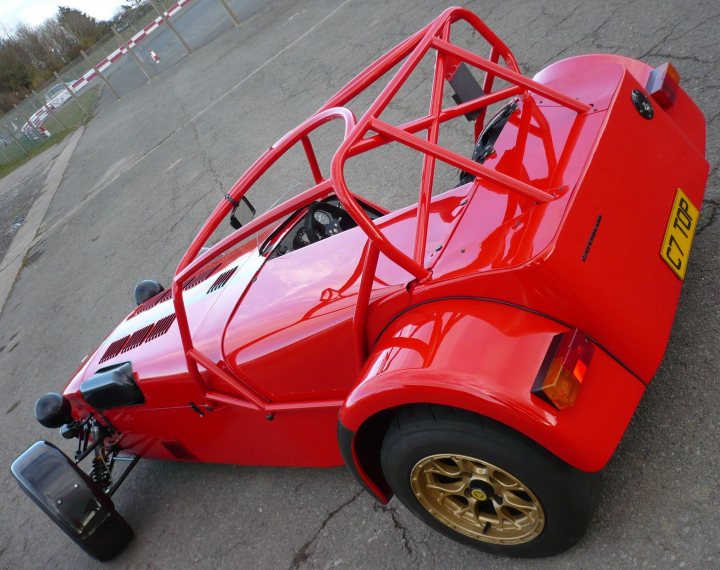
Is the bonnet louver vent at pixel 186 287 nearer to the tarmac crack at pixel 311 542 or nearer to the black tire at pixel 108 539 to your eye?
the black tire at pixel 108 539

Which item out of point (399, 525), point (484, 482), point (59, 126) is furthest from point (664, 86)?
point (59, 126)

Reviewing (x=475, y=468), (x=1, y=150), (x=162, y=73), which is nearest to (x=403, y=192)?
(x=475, y=468)

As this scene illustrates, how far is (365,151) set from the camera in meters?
2.36

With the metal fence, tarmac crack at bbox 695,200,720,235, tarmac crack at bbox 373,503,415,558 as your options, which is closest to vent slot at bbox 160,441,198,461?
tarmac crack at bbox 373,503,415,558

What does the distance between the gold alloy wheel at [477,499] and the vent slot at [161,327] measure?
67.7 inches

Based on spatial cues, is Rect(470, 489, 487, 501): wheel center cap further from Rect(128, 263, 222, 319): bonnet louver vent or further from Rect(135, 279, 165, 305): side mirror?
Rect(135, 279, 165, 305): side mirror

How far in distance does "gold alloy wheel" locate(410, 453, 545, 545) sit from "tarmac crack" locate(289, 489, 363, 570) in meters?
0.70

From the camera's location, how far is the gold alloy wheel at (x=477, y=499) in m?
1.92

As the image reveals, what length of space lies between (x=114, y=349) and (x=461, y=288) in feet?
7.96

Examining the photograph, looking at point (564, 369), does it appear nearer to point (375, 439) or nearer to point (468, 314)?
point (468, 314)

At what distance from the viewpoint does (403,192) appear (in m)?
4.90

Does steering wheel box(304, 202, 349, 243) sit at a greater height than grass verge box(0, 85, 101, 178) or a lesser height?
lesser

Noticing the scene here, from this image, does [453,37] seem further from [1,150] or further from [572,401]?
[1,150]

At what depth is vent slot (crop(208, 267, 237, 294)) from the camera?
3.07 meters
